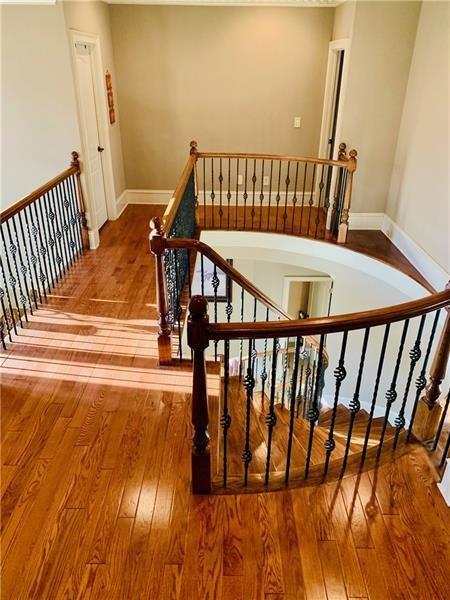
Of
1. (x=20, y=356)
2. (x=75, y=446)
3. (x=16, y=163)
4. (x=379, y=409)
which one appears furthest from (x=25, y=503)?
(x=379, y=409)

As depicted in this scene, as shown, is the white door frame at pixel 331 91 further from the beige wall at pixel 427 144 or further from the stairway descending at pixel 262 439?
the stairway descending at pixel 262 439

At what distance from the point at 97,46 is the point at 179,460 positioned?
4877mm

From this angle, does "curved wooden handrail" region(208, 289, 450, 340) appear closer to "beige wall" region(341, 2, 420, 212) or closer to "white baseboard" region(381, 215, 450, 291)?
"white baseboard" region(381, 215, 450, 291)

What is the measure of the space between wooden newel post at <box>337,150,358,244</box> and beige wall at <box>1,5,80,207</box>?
9.58 feet

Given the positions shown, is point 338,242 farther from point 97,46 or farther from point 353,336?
point 97,46

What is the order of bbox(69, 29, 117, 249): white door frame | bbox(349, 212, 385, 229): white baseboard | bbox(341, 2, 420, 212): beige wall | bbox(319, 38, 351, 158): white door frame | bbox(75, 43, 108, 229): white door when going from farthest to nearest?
bbox(349, 212, 385, 229): white baseboard → bbox(319, 38, 351, 158): white door frame → bbox(341, 2, 420, 212): beige wall → bbox(75, 43, 108, 229): white door → bbox(69, 29, 117, 249): white door frame

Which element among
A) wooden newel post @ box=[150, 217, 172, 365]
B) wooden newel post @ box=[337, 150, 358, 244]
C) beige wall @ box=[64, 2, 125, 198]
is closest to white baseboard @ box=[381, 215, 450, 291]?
wooden newel post @ box=[337, 150, 358, 244]

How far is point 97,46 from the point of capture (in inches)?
201

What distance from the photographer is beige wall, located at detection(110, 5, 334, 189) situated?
567cm

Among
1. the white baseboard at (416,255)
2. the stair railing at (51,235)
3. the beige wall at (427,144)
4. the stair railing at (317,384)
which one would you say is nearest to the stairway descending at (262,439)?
the stair railing at (317,384)

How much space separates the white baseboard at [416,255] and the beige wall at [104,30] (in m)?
3.72

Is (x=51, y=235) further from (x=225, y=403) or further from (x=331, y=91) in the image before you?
(x=331, y=91)

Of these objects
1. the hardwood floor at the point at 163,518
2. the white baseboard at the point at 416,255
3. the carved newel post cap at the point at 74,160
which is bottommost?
the hardwood floor at the point at 163,518

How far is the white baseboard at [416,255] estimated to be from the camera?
4.32 meters
